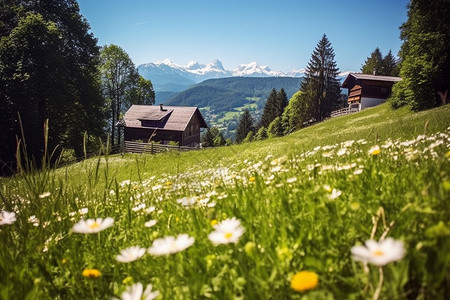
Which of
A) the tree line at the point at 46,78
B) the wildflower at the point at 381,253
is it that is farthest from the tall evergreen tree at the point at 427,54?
the tree line at the point at 46,78

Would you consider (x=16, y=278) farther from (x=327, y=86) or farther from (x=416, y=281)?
(x=327, y=86)

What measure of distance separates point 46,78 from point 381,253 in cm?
2945

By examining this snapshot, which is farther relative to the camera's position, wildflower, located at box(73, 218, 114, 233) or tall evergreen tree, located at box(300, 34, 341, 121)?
tall evergreen tree, located at box(300, 34, 341, 121)

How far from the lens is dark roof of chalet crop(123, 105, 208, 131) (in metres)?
45.6

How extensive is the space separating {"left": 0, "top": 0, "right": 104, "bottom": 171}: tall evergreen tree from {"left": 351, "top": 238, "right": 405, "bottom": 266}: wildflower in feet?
72.7

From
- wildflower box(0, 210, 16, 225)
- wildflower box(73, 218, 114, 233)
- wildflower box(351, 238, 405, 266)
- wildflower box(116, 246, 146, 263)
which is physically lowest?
wildflower box(0, 210, 16, 225)

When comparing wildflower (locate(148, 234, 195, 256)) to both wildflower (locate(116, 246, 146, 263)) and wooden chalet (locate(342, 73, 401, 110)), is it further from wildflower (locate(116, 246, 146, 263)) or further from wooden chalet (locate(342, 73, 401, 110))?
wooden chalet (locate(342, 73, 401, 110))

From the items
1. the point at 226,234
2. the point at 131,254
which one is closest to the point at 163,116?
the point at 131,254

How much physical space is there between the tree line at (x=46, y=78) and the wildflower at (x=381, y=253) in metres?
24.1

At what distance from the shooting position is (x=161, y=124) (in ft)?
152

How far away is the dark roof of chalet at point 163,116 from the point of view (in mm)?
45625

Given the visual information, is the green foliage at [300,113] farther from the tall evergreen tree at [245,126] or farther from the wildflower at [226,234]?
the wildflower at [226,234]

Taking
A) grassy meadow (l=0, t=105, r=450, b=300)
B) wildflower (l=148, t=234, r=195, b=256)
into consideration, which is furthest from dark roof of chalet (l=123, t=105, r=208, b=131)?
wildflower (l=148, t=234, r=195, b=256)

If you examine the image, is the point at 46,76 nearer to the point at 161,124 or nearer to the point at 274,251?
the point at 161,124
